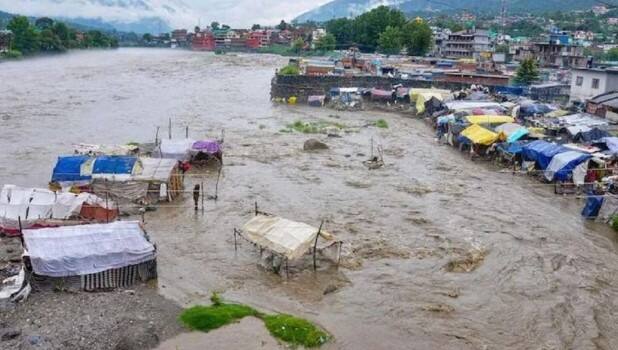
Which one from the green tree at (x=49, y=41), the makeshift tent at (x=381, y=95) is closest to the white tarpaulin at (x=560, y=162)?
the makeshift tent at (x=381, y=95)

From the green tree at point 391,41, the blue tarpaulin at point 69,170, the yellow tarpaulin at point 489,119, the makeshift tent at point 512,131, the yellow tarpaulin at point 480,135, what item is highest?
the green tree at point 391,41

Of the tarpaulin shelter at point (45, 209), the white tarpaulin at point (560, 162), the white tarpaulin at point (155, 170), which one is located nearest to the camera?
the tarpaulin shelter at point (45, 209)

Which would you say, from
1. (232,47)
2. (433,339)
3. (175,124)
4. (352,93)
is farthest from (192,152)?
(232,47)

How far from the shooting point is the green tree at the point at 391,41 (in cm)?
8875

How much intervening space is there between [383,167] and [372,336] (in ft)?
50.0

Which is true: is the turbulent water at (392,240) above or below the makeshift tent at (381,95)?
below

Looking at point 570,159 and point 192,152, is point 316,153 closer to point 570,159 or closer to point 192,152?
point 192,152

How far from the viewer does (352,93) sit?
48.6 metres

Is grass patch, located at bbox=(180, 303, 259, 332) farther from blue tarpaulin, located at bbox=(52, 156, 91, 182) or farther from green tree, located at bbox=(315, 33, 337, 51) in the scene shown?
green tree, located at bbox=(315, 33, 337, 51)

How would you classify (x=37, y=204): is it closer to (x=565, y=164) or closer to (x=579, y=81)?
(x=565, y=164)

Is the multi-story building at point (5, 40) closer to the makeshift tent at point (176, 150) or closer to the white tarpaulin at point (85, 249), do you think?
the makeshift tent at point (176, 150)

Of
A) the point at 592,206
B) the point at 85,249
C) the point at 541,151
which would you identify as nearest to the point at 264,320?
the point at 85,249

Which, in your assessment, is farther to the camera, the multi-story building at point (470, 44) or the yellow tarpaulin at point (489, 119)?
the multi-story building at point (470, 44)

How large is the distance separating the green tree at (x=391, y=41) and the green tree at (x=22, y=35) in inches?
2138
